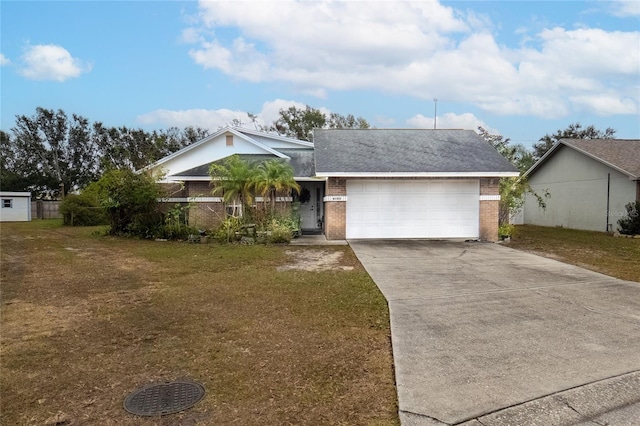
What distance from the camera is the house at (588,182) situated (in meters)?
19.7

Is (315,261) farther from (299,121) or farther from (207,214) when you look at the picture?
(299,121)

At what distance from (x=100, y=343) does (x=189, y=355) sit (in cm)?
121

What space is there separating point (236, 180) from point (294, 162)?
460 centimetres

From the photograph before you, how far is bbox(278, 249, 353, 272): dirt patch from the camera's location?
10.0 m

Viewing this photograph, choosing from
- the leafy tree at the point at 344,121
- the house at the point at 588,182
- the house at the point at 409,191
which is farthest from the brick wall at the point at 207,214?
the leafy tree at the point at 344,121

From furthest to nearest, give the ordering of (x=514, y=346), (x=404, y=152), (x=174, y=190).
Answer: (x=174, y=190) → (x=404, y=152) → (x=514, y=346)

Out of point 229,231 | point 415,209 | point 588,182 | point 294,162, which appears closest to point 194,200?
point 229,231

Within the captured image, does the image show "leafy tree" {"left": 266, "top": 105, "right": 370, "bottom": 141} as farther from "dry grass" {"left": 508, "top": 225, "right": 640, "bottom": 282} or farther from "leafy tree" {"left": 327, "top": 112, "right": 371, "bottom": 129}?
"dry grass" {"left": 508, "top": 225, "right": 640, "bottom": 282}

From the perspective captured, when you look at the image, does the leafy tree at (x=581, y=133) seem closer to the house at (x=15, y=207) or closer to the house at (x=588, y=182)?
the house at (x=588, y=182)

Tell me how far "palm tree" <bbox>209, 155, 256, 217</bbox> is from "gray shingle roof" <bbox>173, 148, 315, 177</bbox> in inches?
61.4

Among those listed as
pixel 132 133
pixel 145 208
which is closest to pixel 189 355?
pixel 145 208

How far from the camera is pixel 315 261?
11.1 m

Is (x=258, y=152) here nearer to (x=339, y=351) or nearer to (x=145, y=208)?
(x=145, y=208)

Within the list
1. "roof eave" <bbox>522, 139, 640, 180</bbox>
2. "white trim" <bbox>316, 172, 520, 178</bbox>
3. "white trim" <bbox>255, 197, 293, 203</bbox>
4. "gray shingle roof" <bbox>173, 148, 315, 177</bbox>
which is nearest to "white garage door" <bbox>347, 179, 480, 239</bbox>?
"white trim" <bbox>316, 172, 520, 178</bbox>
